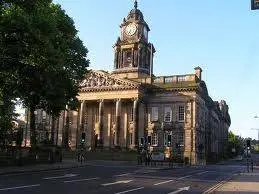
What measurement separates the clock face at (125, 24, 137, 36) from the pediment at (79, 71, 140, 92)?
12600 millimetres

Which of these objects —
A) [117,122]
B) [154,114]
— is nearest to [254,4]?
[117,122]

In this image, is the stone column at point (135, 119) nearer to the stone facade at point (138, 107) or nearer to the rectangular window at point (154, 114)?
the stone facade at point (138, 107)

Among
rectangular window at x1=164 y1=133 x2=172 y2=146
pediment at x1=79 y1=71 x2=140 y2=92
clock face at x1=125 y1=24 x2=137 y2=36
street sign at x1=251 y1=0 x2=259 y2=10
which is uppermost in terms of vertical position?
clock face at x1=125 y1=24 x2=137 y2=36

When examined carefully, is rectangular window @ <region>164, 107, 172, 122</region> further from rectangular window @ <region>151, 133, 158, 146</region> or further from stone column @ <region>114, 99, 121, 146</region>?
stone column @ <region>114, 99, 121, 146</region>

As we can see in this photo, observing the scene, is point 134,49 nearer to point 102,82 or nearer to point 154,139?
point 102,82

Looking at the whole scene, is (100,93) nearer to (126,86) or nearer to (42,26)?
(126,86)

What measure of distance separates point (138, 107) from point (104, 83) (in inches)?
322

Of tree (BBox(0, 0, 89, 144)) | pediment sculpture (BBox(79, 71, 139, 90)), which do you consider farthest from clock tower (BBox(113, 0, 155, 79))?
tree (BBox(0, 0, 89, 144))

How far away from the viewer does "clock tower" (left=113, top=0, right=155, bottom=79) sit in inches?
3771

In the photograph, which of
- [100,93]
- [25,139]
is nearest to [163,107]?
[100,93]

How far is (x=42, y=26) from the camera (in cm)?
3750

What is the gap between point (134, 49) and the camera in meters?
96.7

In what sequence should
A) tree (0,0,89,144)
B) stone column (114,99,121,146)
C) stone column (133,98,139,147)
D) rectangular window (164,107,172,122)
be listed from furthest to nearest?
rectangular window (164,107,172,122) → stone column (114,99,121,146) → stone column (133,98,139,147) → tree (0,0,89,144)

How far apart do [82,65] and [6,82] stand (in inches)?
378
